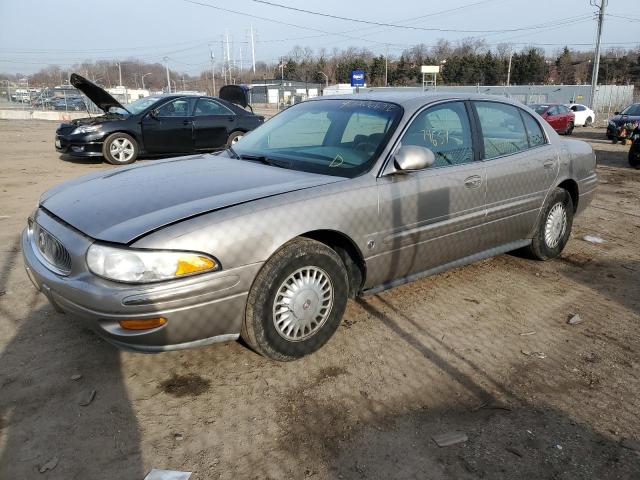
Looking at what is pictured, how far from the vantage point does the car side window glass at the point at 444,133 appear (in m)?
3.68

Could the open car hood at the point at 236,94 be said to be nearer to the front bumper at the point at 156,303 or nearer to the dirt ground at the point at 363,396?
the dirt ground at the point at 363,396

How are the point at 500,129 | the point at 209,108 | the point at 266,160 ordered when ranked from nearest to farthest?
the point at 266,160, the point at 500,129, the point at 209,108

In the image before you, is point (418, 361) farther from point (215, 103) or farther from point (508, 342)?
point (215, 103)

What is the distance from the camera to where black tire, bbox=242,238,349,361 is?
285cm

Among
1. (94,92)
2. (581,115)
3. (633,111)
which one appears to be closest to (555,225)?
(94,92)

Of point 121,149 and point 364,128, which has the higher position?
point 364,128

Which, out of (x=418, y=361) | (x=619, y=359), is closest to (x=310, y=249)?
(x=418, y=361)

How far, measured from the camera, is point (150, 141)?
438 inches

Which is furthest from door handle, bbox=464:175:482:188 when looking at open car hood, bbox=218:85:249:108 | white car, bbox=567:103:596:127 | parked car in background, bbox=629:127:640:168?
white car, bbox=567:103:596:127

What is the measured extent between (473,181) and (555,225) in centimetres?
152

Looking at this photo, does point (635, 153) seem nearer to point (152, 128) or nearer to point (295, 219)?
point (152, 128)

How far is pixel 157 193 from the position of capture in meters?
3.01

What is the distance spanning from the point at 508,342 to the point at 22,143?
56.0 ft

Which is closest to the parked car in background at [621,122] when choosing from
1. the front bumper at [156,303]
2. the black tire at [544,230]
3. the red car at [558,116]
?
the red car at [558,116]
